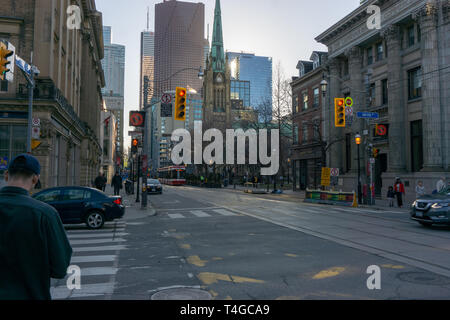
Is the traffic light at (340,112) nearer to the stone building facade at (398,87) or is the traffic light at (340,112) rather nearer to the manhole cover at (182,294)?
the stone building facade at (398,87)

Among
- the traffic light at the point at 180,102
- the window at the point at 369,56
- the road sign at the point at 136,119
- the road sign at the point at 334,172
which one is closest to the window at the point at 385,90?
the window at the point at 369,56

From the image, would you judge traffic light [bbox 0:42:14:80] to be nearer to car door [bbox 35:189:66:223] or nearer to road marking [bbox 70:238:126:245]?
car door [bbox 35:189:66:223]

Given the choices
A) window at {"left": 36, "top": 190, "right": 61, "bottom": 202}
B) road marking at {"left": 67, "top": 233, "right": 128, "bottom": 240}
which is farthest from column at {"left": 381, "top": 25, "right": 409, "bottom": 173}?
window at {"left": 36, "top": 190, "right": 61, "bottom": 202}

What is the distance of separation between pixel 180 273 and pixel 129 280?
3.17 ft

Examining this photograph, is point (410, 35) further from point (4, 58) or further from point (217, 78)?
point (217, 78)

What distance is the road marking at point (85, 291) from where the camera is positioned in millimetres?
5909

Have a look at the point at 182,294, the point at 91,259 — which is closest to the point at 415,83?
the point at 91,259

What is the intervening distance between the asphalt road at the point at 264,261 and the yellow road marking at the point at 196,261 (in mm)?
21

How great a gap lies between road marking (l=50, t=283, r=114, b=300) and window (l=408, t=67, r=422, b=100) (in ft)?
94.1

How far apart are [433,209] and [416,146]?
17.8 meters
